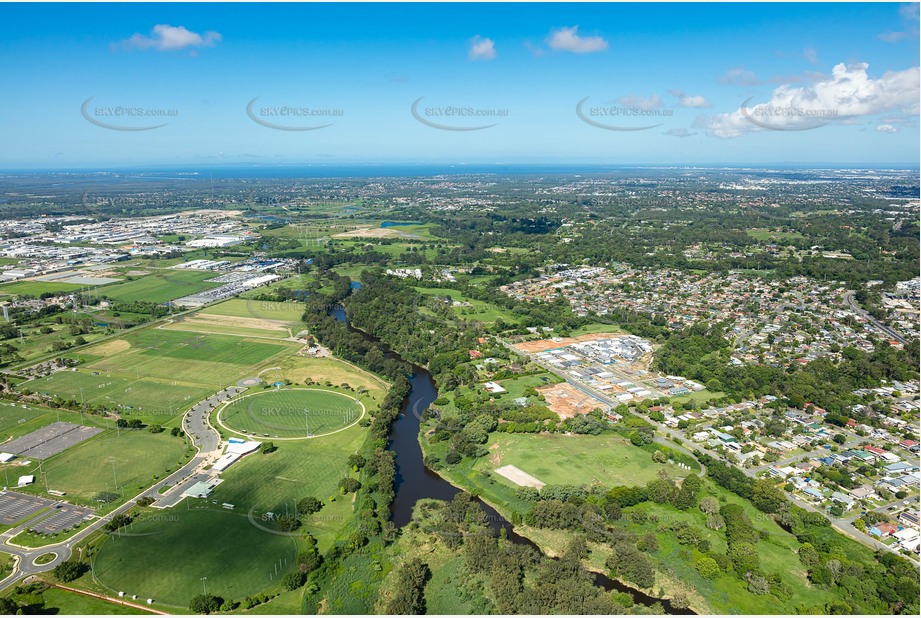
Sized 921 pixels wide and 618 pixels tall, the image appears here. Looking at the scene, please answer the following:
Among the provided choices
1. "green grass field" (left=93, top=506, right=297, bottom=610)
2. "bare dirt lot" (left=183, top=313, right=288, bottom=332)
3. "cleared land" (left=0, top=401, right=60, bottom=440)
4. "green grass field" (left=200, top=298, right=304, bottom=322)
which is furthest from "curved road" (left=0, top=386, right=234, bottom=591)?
Answer: "green grass field" (left=200, top=298, right=304, bottom=322)

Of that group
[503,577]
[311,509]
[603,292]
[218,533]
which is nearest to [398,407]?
[311,509]

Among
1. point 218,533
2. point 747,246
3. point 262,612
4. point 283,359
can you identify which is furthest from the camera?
point 747,246

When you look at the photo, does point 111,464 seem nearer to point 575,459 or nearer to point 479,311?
point 575,459

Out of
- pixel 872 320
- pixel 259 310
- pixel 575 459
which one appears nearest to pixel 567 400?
pixel 575 459

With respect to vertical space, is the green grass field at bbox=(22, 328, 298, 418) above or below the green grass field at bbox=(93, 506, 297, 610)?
above

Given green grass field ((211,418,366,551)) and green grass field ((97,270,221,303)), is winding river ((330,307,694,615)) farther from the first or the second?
green grass field ((97,270,221,303))

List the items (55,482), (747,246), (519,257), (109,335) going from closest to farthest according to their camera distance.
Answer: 1. (55,482)
2. (109,335)
3. (519,257)
4. (747,246)

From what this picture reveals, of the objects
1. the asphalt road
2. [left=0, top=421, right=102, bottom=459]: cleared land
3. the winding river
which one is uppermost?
[left=0, top=421, right=102, bottom=459]: cleared land

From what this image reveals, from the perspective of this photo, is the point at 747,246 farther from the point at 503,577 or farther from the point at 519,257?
the point at 503,577
